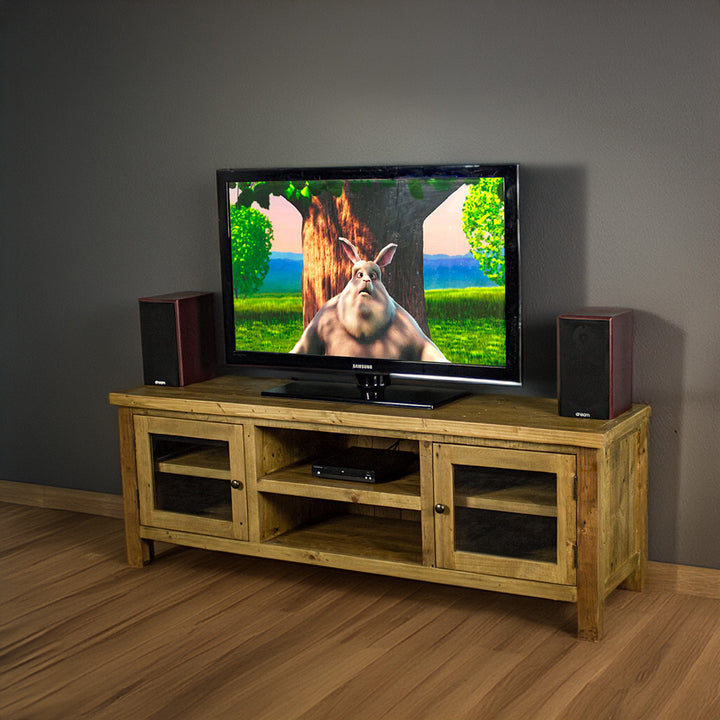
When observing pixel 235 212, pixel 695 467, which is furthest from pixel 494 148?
pixel 695 467

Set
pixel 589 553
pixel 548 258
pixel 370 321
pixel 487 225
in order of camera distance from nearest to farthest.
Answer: pixel 589 553
pixel 487 225
pixel 548 258
pixel 370 321

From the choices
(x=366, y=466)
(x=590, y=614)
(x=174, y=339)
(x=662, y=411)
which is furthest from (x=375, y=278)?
(x=590, y=614)

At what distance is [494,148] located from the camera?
3.16m

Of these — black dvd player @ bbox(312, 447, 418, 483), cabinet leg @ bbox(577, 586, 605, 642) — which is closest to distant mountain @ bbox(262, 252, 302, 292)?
black dvd player @ bbox(312, 447, 418, 483)

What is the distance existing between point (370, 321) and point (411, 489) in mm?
578

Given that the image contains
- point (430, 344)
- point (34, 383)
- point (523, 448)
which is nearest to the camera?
point (523, 448)

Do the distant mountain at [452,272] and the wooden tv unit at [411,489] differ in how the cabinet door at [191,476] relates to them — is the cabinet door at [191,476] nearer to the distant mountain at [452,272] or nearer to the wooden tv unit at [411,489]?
the wooden tv unit at [411,489]

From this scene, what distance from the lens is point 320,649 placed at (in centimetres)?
274

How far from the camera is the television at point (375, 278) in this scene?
10.0 ft

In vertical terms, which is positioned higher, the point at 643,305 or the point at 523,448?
the point at 643,305

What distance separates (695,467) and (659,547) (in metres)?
0.29

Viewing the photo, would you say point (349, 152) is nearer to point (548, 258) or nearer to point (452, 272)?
point (452, 272)

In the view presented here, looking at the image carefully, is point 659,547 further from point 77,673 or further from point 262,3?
point 262,3

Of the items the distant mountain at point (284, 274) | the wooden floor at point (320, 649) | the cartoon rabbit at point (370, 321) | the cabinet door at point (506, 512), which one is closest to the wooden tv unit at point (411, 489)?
the cabinet door at point (506, 512)
